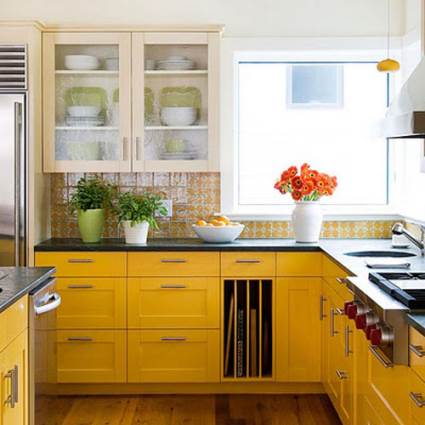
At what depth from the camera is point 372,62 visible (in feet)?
17.3

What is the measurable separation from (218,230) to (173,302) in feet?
1.62

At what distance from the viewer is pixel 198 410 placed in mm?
4488

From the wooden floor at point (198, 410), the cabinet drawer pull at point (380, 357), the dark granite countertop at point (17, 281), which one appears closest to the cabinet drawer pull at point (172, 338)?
the wooden floor at point (198, 410)

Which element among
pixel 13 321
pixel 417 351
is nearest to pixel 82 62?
pixel 13 321

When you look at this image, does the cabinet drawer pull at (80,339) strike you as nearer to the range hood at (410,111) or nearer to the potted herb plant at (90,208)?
the potted herb plant at (90,208)

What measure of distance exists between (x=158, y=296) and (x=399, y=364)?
7.47 ft

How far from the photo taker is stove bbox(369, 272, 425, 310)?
2646 mm

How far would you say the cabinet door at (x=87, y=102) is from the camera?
4.88 metres

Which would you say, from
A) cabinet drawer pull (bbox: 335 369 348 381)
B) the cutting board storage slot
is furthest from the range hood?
the cutting board storage slot

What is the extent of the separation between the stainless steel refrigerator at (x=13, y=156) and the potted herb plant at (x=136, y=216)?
58 centimetres

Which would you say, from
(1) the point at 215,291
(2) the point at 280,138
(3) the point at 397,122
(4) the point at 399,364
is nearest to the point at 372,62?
(2) the point at 280,138

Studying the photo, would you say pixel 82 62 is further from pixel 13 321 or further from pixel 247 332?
pixel 13 321

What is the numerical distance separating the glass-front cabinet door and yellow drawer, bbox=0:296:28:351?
196 centimetres

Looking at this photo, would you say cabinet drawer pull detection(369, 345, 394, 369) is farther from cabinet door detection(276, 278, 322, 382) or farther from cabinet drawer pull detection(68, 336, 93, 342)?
cabinet drawer pull detection(68, 336, 93, 342)
